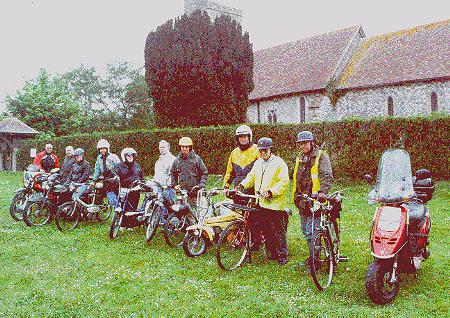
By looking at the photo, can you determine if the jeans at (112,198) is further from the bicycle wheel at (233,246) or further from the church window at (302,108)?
the church window at (302,108)

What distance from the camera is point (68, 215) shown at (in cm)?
1166

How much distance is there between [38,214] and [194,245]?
5403 millimetres

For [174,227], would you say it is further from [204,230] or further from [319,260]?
[319,260]

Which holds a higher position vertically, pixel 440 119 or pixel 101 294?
pixel 440 119

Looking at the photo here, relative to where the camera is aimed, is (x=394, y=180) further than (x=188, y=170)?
No

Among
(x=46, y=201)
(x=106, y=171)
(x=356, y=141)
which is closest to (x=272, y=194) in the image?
(x=106, y=171)

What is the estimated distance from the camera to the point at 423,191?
734 centimetres

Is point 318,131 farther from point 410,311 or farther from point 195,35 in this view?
point 410,311

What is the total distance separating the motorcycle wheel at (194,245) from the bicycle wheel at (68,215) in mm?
4141

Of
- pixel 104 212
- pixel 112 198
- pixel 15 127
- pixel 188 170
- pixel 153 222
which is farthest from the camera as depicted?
pixel 15 127

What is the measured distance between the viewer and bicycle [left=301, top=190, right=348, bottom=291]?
21.7 ft

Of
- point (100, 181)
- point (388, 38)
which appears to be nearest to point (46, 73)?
point (388, 38)

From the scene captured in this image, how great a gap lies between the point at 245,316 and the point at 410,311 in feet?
6.63

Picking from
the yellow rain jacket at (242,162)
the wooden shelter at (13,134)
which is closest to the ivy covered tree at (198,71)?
the wooden shelter at (13,134)
